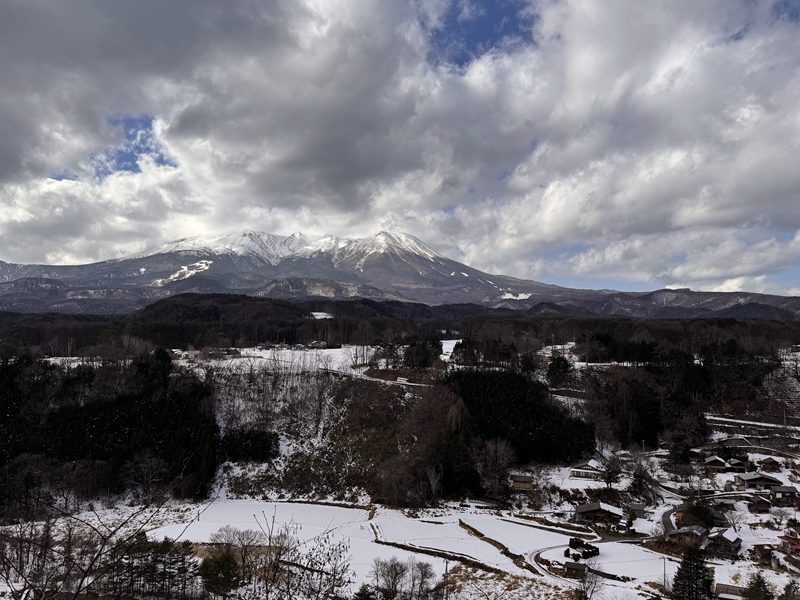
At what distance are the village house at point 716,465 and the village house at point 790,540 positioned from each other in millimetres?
11558

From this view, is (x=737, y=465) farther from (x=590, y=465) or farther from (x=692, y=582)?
(x=692, y=582)

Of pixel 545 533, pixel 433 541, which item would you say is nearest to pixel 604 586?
pixel 545 533

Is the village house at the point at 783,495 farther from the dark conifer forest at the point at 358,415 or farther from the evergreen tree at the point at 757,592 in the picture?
the evergreen tree at the point at 757,592

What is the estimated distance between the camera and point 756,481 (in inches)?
1604

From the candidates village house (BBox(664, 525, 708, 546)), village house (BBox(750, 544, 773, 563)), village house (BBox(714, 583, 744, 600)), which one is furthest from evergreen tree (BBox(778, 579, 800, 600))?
village house (BBox(664, 525, 708, 546))

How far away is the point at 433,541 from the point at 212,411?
3017 centimetres

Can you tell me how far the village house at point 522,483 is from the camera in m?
42.6

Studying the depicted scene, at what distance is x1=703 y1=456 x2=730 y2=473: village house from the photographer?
44.4 metres

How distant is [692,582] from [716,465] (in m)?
26.6

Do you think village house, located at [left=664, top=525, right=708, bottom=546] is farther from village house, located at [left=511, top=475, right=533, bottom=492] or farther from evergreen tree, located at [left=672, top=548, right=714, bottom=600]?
village house, located at [left=511, top=475, right=533, bottom=492]

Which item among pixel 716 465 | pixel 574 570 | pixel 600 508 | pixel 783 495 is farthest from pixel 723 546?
pixel 716 465

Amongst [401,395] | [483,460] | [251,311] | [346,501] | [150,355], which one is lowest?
[346,501]

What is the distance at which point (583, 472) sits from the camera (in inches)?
1747

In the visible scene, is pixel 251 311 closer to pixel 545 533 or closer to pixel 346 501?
pixel 346 501
